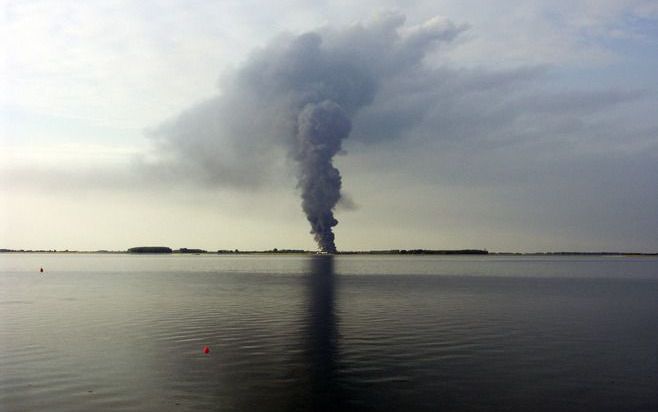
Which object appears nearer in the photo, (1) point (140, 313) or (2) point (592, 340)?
(2) point (592, 340)

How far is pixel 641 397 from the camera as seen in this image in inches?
1006

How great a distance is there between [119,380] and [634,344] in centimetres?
3315

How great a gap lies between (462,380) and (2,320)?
43429 millimetres

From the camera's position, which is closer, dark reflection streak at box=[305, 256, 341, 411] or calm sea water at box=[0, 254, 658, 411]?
dark reflection streak at box=[305, 256, 341, 411]

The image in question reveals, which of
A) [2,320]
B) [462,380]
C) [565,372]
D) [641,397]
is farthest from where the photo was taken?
[2,320]

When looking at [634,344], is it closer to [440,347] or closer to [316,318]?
[440,347]

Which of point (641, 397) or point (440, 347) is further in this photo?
point (440, 347)

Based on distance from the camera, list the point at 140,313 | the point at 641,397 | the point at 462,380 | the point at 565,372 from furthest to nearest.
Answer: the point at 140,313
the point at 565,372
the point at 462,380
the point at 641,397

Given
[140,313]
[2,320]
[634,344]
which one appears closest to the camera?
[634,344]

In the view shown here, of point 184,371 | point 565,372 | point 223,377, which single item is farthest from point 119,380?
point 565,372

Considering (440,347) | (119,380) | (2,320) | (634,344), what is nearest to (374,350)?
(440,347)

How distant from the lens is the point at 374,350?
1426 inches

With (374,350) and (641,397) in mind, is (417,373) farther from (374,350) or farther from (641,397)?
(641,397)

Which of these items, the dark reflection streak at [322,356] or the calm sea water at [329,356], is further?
the calm sea water at [329,356]
